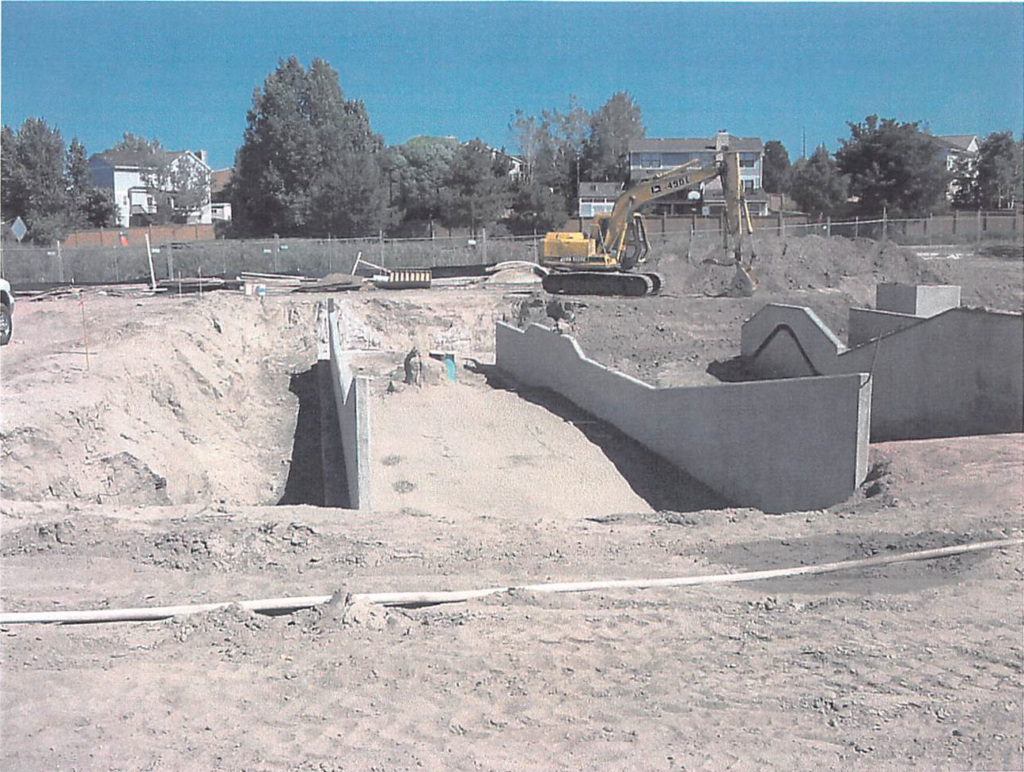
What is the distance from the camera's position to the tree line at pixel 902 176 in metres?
51.5

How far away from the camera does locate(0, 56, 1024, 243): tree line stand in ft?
170

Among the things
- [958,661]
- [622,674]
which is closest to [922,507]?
[958,661]

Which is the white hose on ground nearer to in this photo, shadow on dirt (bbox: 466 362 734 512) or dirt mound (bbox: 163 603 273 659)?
dirt mound (bbox: 163 603 273 659)

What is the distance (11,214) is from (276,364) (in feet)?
107

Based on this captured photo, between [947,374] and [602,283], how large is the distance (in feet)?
53.7

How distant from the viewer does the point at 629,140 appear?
77.8m

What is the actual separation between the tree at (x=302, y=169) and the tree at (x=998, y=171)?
119ft

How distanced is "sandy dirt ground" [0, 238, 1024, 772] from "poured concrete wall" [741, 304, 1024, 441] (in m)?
1.62

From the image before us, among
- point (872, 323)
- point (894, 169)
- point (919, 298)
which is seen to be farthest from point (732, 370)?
point (894, 169)

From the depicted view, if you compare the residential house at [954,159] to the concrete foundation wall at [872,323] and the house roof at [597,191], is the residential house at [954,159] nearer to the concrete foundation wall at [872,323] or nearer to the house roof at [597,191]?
the house roof at [597,191]

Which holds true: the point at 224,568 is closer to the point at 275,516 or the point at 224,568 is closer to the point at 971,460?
the point at 275,516

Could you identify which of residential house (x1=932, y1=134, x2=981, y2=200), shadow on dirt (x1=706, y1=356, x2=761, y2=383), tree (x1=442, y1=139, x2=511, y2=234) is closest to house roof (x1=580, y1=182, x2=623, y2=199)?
tree (x1=442, y1=139, x2=511, y2=234)

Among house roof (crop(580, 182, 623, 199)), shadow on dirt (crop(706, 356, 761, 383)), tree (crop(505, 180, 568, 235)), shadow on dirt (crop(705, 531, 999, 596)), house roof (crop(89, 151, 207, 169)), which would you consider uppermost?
house roof (crop(89, 151, 207, 169))

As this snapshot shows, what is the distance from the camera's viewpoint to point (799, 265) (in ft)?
108
